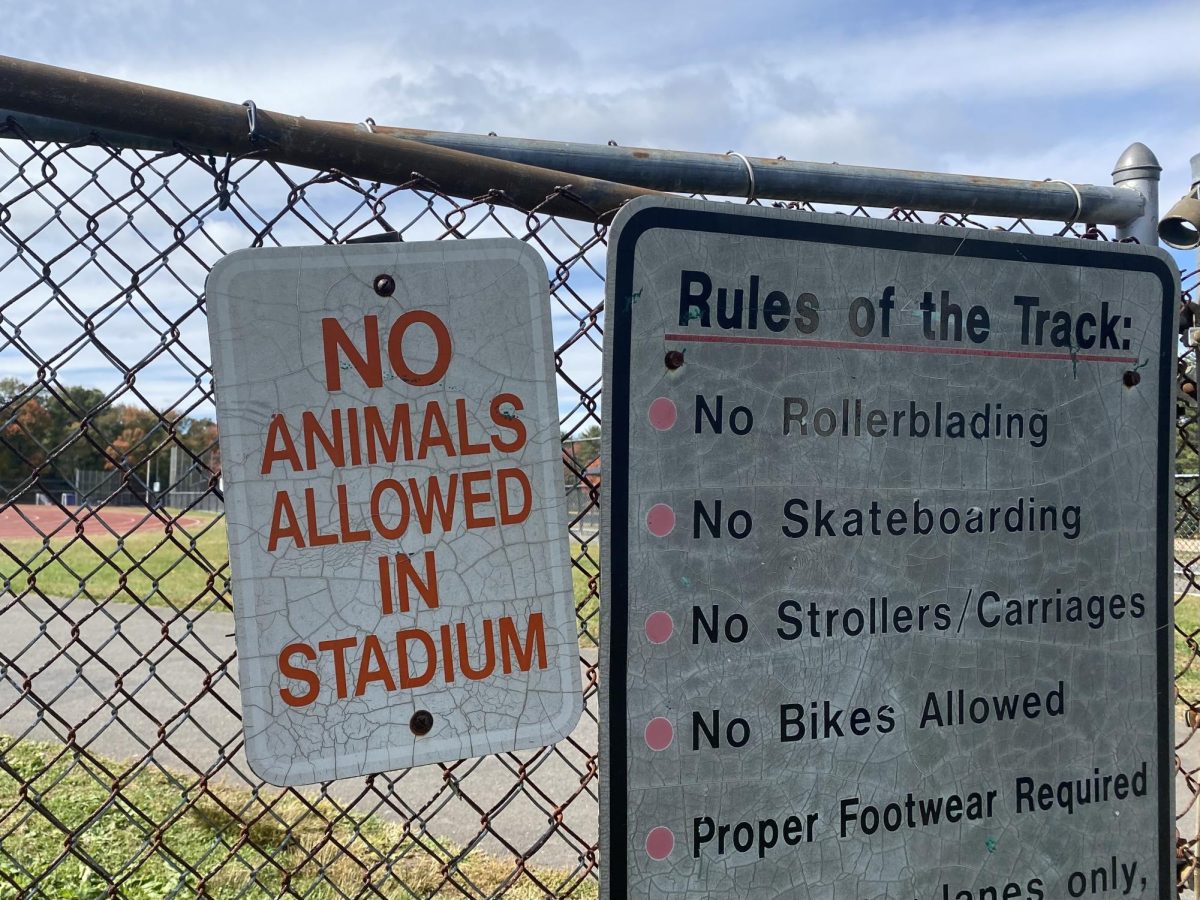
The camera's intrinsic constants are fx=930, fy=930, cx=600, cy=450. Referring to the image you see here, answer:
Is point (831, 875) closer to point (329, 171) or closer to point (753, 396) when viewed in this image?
point (753, 396)

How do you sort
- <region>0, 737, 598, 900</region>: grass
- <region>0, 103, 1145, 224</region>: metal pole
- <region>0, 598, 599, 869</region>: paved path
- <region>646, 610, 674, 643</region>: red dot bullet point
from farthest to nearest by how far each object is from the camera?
<region>0, 737, 598, 900</region>: grass
<region>0, 598, 599, 869</region>: paved path
<region>0, 103, 1145, 224</region>: metal pole
<region>646, 610, 674, 643</region>: red dot bullet point

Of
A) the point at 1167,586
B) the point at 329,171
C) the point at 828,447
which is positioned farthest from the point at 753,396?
the point at 1167,586

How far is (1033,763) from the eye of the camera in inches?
67.4

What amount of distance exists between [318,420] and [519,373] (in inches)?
12.0

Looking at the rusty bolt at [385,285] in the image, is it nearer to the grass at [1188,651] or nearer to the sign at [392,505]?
the sign at [392,505]

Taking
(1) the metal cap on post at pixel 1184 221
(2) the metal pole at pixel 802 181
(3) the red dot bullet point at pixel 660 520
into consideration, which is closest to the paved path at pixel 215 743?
(3) the red dot bullet point at pixel 660 520

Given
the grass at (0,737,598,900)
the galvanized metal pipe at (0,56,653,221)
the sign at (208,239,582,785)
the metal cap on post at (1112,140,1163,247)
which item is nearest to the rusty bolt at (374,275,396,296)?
the sign at (208,239,582,785)

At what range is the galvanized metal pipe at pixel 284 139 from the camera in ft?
4.39

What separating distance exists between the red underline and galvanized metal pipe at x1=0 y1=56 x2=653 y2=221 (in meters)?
0.37

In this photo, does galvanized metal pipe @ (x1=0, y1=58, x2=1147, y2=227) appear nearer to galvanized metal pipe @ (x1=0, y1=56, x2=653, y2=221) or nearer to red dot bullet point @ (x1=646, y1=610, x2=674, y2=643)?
galvanized metal pipe @ (x1=0, y1=56, x2=653, y2=221)

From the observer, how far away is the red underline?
1.53 meters

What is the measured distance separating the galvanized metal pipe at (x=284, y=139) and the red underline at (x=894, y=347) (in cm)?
37

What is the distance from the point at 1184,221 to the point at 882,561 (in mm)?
1142

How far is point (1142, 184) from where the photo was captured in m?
2.09
